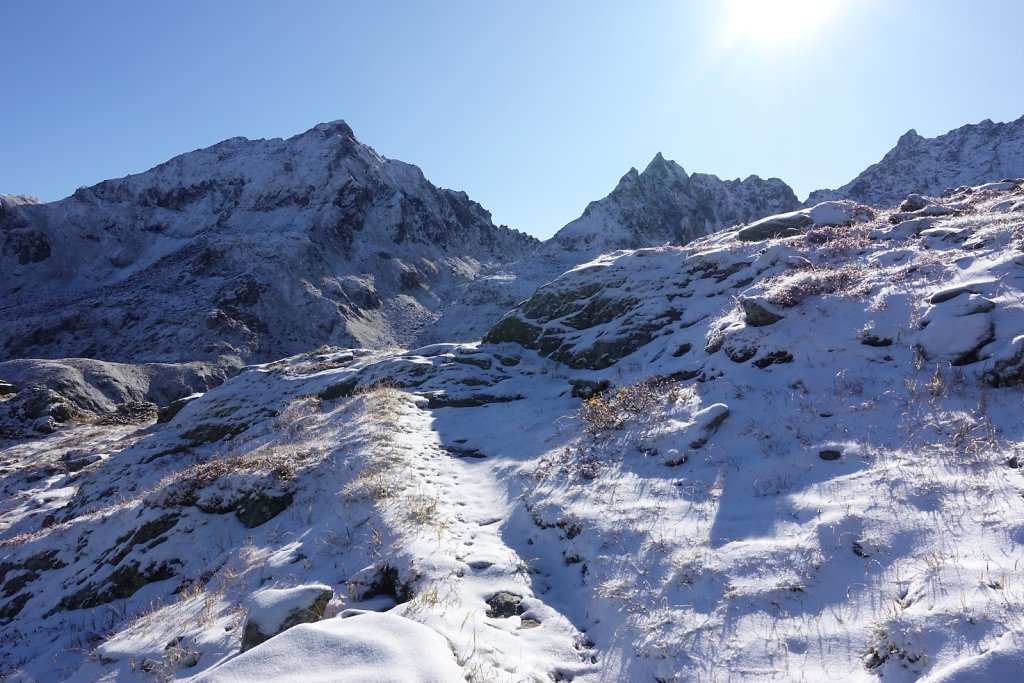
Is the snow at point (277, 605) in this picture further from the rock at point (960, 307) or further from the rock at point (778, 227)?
the rock at point (778, 227)

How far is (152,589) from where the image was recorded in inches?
371

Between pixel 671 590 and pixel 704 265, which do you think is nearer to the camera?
pixel 671 590

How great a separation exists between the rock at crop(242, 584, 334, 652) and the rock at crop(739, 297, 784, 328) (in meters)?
10.5

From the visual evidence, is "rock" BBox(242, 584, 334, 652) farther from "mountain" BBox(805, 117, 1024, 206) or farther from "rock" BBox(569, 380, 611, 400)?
"mountain" BBox(805, 117, 1024, 206)

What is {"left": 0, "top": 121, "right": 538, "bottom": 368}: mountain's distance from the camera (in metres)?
56.0

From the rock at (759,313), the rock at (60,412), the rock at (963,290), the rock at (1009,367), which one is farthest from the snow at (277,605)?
the rock at (60,412)

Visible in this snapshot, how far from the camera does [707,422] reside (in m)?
9.24

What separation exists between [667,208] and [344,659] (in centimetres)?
10942

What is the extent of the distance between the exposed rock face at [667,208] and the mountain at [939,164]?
418 inches

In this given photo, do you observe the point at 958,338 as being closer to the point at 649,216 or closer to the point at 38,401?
the point at 38,401

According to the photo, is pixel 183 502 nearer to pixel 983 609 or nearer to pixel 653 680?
pixel 653 680

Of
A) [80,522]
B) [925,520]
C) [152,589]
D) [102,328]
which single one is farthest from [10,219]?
[925,520]

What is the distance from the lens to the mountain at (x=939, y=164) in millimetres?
102625

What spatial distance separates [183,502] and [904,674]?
1263 cm
